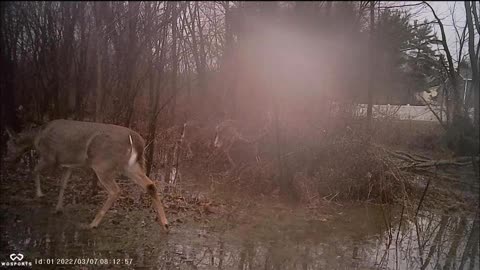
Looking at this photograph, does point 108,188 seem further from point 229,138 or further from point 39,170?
point 229,138

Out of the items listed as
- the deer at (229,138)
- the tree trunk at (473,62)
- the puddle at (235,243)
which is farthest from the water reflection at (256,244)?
the tree trunk at (473,62)

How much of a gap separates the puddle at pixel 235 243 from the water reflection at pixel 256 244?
10mm

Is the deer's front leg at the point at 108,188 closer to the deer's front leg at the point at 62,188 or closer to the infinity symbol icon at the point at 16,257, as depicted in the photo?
the deer's front leg at the point at 62,188

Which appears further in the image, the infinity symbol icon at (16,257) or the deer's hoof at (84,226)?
the deer's hoof at (84,226)

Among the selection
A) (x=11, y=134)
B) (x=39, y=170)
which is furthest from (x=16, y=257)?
(x=11, y=134)

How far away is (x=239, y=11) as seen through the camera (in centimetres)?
442

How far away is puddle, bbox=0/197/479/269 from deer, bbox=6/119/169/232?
0.31m

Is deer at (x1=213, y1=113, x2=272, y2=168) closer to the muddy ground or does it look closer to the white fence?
the muddy ground

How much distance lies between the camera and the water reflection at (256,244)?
4.86m

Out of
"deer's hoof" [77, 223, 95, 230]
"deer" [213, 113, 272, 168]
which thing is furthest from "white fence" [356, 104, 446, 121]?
"deer's hoof" [77, 223, 95, 230]

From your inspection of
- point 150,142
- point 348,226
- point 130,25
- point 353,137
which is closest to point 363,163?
point 353,137

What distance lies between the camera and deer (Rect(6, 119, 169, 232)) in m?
5.59

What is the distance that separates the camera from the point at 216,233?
5.84m

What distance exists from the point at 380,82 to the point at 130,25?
3.28 metres
